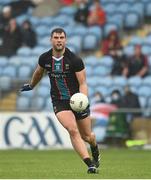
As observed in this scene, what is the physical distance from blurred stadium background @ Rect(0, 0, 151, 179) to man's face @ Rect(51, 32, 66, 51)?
978cm

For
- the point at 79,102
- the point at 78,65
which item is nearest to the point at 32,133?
the point at 78,65

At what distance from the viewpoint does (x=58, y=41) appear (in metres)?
11.9

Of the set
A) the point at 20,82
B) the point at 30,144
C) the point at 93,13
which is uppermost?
the point at 93,13

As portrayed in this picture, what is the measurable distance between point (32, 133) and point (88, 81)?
A: 3.39 m

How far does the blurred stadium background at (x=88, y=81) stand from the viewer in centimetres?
2175

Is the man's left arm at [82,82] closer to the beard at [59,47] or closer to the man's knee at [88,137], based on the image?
the beard at [59,47]

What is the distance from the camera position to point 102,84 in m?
23.9

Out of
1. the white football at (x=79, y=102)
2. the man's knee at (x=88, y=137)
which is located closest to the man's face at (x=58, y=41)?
the white football at (x=79, y=102)

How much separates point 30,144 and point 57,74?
382 inches

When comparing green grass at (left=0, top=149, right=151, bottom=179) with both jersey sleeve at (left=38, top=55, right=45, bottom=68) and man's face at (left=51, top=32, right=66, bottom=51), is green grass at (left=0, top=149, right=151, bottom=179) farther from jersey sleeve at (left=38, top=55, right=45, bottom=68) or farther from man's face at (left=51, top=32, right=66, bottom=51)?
man's face at (left=51, top=32, right=66, bottom=51)

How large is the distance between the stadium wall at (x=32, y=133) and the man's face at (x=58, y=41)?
390 inches

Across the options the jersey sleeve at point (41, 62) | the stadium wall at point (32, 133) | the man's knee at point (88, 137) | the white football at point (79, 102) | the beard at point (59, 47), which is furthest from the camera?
the stadium wall at point (32, 133)

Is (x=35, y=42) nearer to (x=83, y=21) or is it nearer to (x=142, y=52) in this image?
(x=83, y=21)

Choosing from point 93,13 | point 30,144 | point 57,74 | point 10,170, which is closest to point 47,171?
point 10,170
